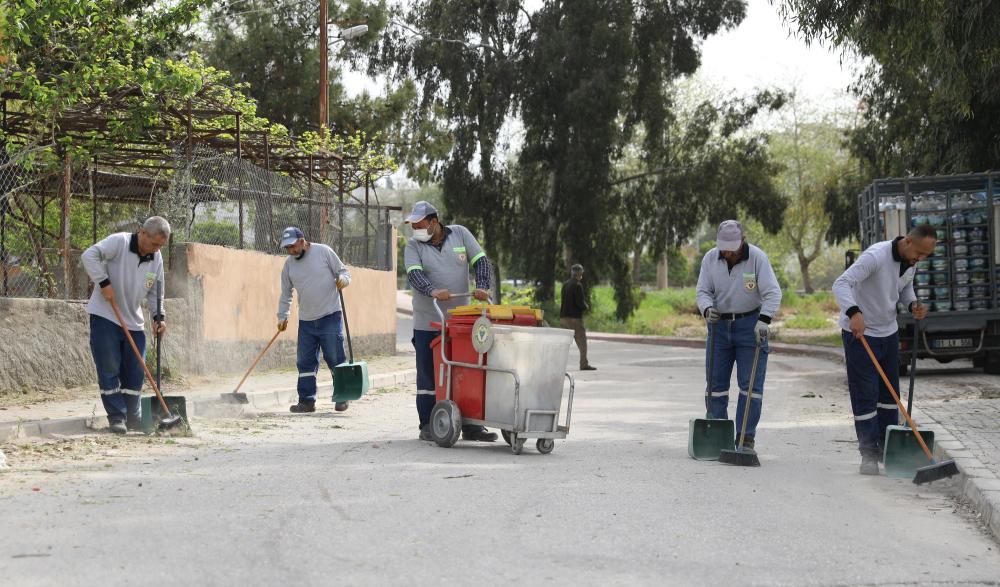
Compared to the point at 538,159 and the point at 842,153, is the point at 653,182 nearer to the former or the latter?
the point at 538,159

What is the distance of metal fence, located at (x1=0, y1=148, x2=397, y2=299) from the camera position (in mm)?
14148

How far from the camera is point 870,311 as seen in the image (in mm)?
8633

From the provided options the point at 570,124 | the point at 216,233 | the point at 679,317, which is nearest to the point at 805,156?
the point at 679,317

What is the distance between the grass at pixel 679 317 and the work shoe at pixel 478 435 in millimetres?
24049

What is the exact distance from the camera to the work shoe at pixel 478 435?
969cm

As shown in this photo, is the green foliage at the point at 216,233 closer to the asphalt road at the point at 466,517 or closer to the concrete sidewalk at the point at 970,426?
the asphalt road at the point at 466,517

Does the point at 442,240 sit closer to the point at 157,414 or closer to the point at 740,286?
the point at 740,286

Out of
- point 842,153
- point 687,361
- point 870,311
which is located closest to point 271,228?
point 687,361

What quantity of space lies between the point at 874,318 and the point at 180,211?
10.1m

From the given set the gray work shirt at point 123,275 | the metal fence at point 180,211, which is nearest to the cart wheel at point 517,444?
the gray work shirt at point 123,275

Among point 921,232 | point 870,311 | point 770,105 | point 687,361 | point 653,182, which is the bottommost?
point 687,361

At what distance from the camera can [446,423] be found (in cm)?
918

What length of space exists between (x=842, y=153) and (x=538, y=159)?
3353 cm

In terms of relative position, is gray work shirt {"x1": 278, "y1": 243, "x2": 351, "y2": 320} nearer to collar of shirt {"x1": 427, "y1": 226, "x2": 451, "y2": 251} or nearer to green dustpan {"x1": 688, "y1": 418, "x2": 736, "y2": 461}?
collar of shirt {"x1": 427, "y1": 226, "x2": 451, "y2": 251}
